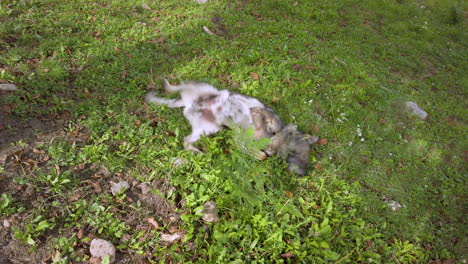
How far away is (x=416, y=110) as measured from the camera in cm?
490

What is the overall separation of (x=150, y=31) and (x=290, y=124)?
3474 mm

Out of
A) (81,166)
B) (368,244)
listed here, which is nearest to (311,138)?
(368,244)

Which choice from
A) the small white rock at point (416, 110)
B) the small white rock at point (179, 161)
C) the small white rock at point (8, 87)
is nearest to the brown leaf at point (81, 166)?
the small white rock at point (179, 161)

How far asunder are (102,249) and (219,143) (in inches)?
71.3

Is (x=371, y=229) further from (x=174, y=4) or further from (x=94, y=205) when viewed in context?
(x=174, y=4)

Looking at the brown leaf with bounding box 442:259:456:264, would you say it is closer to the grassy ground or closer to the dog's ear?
the grassy ground

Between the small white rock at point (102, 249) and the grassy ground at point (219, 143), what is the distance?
7cm

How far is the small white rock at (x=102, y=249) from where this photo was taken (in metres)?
2.46

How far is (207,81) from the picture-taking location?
462 centimetres

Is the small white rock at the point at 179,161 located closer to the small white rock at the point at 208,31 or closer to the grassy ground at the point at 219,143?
the grassy ground at the point at 219,143

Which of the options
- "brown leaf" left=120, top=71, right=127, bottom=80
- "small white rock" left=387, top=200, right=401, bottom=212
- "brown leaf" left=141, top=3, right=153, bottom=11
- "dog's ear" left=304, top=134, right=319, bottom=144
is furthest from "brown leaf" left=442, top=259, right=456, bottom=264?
"brown leaf" left=141, top=3, right=153, bottom=11

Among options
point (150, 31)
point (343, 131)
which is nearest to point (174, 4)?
point (150, 31)

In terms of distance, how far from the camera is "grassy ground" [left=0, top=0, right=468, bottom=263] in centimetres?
274

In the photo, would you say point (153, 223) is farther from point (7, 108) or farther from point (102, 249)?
point (7, 108)
